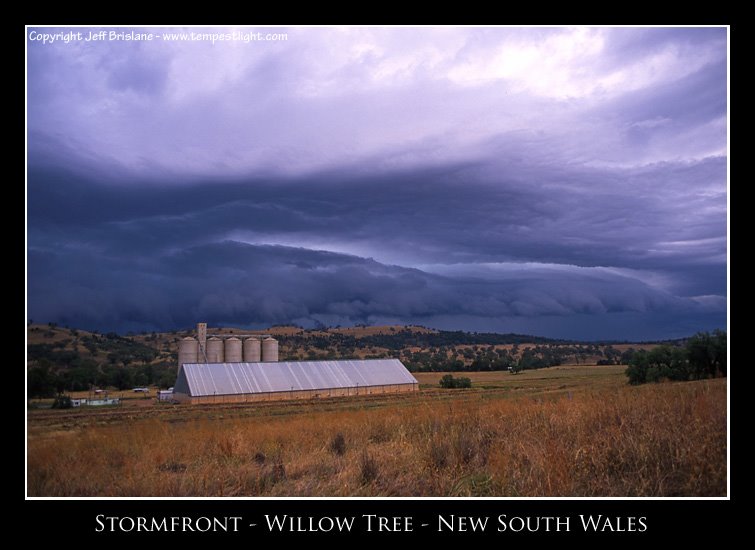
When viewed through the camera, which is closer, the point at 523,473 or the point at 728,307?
the point at 523,473

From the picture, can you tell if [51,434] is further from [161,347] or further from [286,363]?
[161,347]

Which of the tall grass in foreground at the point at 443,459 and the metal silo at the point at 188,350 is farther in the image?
Result: the metal silo at the point at 188,350

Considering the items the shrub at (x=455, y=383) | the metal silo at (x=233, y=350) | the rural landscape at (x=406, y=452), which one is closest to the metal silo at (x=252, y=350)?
the metal silo at (x=233, y=350)

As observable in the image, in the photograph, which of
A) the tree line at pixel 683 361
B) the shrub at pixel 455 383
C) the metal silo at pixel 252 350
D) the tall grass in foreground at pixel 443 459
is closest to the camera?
the tall grass in foreground at pixel 443 459

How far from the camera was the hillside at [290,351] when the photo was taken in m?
8.15

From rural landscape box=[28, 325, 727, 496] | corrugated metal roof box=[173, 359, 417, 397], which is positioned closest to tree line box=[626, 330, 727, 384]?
rural landscape box=[28, 325, 727, 496]

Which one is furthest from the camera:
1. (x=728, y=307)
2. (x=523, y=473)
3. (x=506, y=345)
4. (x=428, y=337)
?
(x=428, y=337)

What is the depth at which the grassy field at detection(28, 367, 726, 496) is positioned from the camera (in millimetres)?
6523

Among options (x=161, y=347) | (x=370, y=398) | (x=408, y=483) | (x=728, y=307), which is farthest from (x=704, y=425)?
(x=161, y=347)

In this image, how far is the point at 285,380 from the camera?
29047mm

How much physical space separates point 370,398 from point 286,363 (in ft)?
16.9

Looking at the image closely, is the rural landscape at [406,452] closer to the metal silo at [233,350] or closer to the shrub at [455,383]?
the shrub at [455,383]

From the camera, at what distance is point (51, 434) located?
742 cm

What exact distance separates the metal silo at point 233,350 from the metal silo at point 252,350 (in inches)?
25.2
